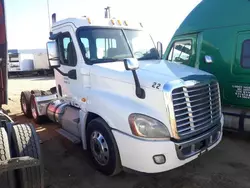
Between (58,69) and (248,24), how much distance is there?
424cm

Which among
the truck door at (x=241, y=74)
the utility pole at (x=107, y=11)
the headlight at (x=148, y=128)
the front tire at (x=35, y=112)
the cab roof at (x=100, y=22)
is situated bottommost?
the front tire at (x=35, y=112)

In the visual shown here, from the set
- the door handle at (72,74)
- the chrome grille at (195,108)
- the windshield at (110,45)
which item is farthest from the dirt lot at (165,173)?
the windshield at (110,45)

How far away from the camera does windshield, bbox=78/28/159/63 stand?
15.1 feet

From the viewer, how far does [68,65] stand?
5105mm

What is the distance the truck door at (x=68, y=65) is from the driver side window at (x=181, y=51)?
10.7 ft

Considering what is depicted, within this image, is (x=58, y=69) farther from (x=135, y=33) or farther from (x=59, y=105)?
(x=135, y=33)

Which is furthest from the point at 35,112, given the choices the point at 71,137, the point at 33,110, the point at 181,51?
the point at 181,51

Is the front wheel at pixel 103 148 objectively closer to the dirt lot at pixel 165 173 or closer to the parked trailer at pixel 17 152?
the dirt lot at pixel 165 173

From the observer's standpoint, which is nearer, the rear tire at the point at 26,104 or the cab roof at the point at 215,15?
the cab roof at the point at 215,15

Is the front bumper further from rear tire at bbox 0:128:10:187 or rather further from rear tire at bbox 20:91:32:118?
rear tire at bbox 20:91:32:118

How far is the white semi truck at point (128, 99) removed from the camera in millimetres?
3432

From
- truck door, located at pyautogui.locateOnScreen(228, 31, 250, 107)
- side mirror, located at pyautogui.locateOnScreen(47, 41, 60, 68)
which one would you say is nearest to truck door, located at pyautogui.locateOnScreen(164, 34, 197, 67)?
truck door, located at pyautogui.locateOnScreen(228, 31, 250, 107)

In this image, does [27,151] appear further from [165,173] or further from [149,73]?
[165,173]

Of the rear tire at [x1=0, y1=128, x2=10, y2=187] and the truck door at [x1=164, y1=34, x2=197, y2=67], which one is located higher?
the truck door at [x1=164, y1=34, x2=197, y2=67]
